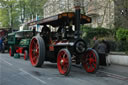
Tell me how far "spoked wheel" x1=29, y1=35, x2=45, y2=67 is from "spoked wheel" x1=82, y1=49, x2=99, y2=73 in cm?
193

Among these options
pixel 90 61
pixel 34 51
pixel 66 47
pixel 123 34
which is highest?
pixel 123 34

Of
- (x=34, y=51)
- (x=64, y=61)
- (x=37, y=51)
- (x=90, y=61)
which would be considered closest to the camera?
(x=64, y=61)

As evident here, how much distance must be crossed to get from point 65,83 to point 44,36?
4.07 metres

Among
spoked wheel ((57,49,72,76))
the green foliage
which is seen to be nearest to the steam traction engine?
spoked wheel ((57,49,72,76))

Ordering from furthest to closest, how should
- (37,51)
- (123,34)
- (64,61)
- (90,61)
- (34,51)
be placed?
(123,34) → (34,51) → (37,51) → (90,61) → (64,61)

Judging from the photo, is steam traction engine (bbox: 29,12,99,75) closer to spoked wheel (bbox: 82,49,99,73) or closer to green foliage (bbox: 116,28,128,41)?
spoked wheel (bbox: 82,49,99,73)

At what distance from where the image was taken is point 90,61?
818cm

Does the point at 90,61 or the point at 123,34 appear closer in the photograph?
the point at 90,61

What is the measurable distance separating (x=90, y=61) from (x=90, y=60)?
0.04 m

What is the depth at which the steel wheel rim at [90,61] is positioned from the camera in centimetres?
805

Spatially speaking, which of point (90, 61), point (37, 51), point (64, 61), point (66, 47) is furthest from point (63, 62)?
point (37, 51)

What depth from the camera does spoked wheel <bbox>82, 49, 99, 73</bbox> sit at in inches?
312

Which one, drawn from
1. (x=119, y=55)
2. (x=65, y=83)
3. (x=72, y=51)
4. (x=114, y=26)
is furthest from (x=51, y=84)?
(x=114, y=26)

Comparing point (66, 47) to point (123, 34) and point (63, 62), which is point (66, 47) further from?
point (123, 34)
